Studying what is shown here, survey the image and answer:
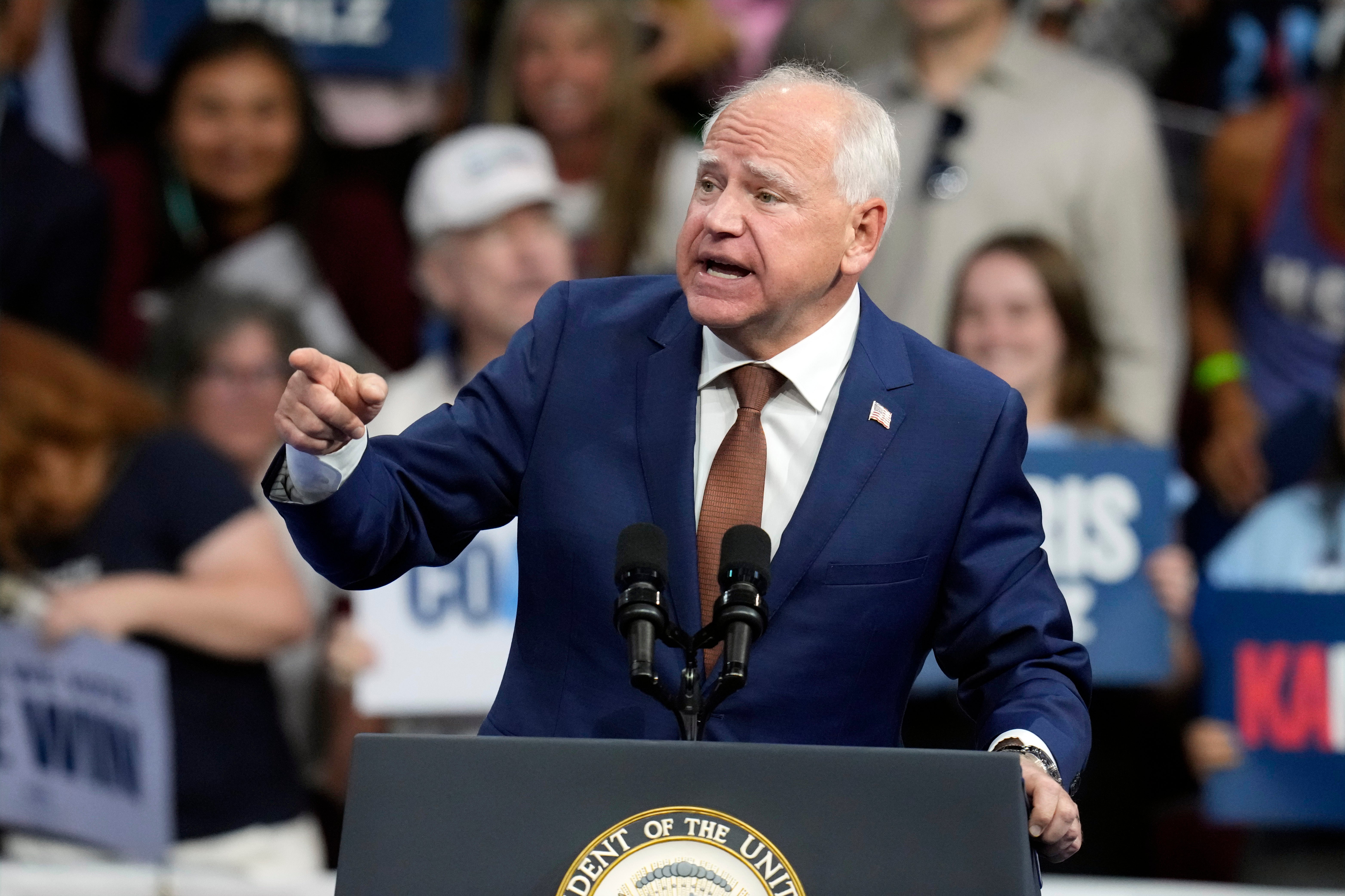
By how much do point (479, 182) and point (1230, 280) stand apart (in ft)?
6.77

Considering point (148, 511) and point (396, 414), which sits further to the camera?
point (396, 414)

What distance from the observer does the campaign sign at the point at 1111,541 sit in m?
4.35

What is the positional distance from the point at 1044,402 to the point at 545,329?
2477 millimetres

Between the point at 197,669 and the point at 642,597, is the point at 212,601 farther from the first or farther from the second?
the point at 642,597

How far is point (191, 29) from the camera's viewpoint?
17.6 ft

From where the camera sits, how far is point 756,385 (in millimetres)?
2260

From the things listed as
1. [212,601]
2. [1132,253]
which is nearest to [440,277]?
[212,601]

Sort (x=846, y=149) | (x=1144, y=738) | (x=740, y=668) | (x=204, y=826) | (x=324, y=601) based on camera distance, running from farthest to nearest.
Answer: (x=324, y=601)
(x=1144, y=738)
(x=204, y=826)
(x=846, y=149)
(x=740, y=668)

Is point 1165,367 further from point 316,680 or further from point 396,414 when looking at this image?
point 316,680

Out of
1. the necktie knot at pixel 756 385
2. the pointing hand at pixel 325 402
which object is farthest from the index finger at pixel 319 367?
the necktie knot at pixel 756 385

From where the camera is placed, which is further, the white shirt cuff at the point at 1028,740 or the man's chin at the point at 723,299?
the man's chin at the point at 723,299

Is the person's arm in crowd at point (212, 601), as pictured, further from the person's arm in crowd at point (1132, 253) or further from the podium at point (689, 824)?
the podium at point (689, 824)

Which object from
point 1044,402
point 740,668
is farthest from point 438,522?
point 1044,402

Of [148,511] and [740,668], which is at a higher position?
[148,511]
